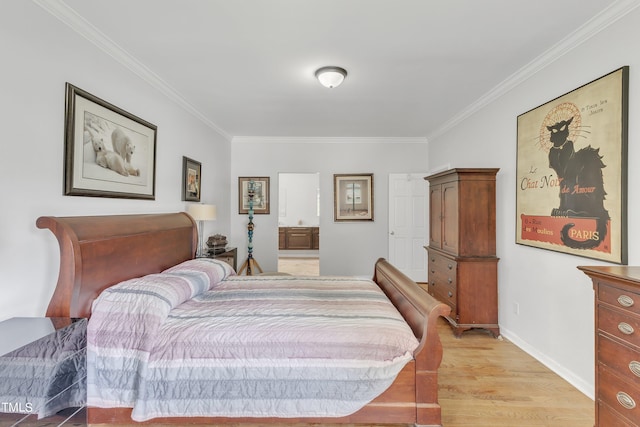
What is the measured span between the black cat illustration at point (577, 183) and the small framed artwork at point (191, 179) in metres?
3.76

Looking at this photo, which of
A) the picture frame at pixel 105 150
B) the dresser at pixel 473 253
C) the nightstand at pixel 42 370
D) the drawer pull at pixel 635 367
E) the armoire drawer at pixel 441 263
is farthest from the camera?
the armoire drawer at pixel 441 263

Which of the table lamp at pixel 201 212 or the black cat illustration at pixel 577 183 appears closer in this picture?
the black cat illustration at pixel 577 183

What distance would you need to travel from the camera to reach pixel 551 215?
2.45 metres

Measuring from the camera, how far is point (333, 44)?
2.31 metres

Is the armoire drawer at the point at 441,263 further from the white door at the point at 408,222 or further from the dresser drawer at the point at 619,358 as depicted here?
the dresser drawer at the point at 619,358

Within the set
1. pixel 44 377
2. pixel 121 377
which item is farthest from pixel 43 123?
pixel 121 377

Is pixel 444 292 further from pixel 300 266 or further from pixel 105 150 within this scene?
pixel 300 266

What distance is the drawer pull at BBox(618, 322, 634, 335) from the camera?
1.32 meters

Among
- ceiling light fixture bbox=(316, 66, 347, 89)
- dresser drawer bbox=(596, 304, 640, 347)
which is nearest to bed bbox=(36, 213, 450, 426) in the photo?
dresser drawer bbox=(596, 304, 640, 347)

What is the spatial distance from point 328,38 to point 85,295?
2444mm

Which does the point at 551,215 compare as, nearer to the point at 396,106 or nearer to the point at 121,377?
the point at 396,106

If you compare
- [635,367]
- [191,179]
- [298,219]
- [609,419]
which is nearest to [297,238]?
[298,219]

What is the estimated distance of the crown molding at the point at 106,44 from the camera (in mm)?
1850

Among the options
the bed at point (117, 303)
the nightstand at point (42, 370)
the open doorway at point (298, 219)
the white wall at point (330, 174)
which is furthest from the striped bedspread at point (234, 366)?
the open doorway at point (298, 219)
